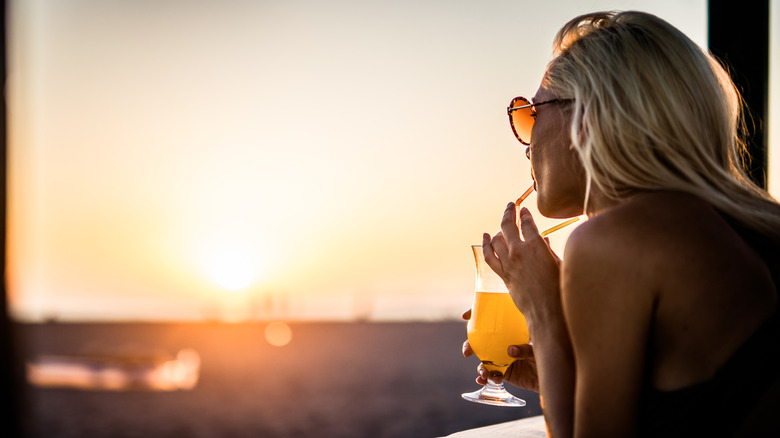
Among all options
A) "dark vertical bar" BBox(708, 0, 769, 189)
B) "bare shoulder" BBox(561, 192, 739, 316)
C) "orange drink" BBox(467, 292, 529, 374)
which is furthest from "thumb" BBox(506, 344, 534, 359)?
"dark vertical bar" BBox(708, 0, 769, 189)

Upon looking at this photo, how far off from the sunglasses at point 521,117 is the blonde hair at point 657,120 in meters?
0.27

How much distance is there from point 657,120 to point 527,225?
0.41 meters

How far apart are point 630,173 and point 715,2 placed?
171 cm

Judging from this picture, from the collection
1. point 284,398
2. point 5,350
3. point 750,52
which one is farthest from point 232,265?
point 5,350

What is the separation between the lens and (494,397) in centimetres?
195

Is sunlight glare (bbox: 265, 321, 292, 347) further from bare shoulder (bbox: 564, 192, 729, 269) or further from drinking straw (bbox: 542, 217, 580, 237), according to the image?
bare shoulder (bbox: 564, 192, 729, 269)

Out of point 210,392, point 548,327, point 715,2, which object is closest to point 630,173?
point 548,327

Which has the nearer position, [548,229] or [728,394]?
[728,394]

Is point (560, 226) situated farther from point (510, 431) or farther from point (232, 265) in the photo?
point (232, 265)

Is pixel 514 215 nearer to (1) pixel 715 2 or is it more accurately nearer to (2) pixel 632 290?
(2) pixel 632 290

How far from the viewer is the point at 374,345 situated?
52.8 m

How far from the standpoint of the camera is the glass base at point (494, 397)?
6.26 feet

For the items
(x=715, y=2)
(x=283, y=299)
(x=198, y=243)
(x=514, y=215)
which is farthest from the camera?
(x=283, y=299)

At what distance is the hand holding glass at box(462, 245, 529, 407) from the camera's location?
6.35 ft
